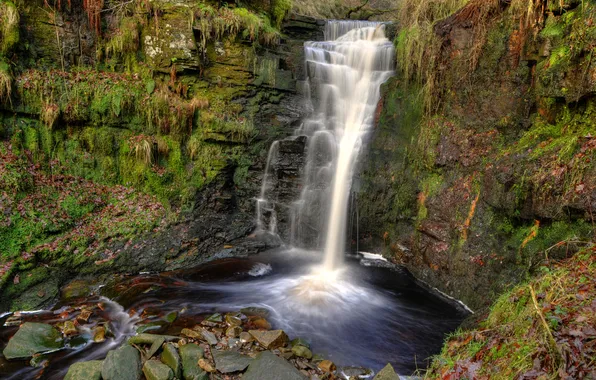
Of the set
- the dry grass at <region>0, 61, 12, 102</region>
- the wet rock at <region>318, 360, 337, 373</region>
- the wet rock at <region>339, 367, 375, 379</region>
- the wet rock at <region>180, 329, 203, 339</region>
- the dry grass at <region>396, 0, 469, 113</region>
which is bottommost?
the wet rock at <region>339, 367, 375, 379</region>

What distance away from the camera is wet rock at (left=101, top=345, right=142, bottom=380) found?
407cm

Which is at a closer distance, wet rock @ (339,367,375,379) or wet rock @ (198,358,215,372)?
wet rock @ (198,358,215,372)

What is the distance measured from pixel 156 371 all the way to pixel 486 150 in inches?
259

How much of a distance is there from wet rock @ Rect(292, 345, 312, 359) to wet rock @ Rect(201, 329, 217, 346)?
1.16m

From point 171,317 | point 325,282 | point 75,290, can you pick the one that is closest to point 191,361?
point 171,317

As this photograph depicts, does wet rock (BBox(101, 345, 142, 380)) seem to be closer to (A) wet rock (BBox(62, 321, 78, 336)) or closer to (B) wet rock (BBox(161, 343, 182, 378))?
(B) wet rock (BBox(161, 343, 182, 378))

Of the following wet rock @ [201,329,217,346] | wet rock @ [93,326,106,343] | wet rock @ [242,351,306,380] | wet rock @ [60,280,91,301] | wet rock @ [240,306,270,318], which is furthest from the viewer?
wet rock @ [60,280,91,301]

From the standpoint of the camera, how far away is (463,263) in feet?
20.3

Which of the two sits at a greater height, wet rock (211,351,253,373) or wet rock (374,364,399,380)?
wet rock (374,364,399,380)

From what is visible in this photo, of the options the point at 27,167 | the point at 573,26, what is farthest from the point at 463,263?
the point at 27,167

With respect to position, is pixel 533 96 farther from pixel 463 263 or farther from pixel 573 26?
pixel 463 263

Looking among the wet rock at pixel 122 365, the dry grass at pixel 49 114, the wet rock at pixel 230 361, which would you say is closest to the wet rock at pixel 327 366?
the wet rock at pixel 230 361

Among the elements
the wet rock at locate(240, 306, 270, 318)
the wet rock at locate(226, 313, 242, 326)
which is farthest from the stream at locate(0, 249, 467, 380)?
the wet rock at locate(226, 313, 242, 326)

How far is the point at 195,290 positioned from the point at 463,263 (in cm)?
518
